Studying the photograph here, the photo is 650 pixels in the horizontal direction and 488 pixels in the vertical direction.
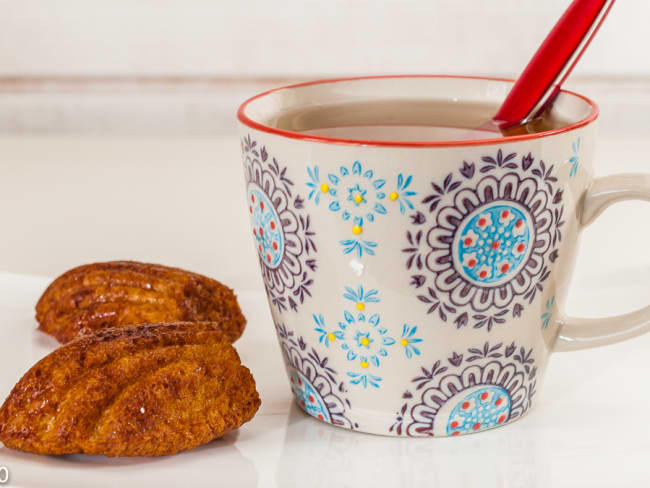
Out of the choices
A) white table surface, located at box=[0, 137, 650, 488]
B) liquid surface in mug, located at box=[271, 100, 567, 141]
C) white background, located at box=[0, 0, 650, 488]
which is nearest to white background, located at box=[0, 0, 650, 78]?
white background, located at box=[0, 0, 650, 488]

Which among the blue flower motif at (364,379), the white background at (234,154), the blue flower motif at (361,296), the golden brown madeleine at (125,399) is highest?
the blue flower motif at (361,296)

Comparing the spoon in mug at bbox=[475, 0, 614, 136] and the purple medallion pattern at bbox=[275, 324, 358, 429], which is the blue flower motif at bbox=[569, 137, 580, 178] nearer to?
the spoon in mug at bbox=[475, 0, 614, 136]

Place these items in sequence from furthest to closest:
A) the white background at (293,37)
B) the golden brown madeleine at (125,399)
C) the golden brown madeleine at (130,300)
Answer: the white background at (293,37), the golden brown madeleine at (130,300), the golden brown madeleine at (125,399)

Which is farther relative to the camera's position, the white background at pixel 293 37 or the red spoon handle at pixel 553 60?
the white background at pixel 293 37

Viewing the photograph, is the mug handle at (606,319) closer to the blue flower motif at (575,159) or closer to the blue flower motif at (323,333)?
the blue flower motif at (575,159)

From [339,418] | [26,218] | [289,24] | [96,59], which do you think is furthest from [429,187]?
[96,59]

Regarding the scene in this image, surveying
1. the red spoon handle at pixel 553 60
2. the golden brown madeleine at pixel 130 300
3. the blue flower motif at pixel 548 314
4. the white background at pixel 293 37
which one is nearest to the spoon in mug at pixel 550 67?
the red spoon handle at pixel 553 60

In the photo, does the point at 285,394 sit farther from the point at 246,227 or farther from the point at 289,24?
the point at 289,24

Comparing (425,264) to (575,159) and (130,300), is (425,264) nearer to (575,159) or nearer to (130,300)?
(575,159)
